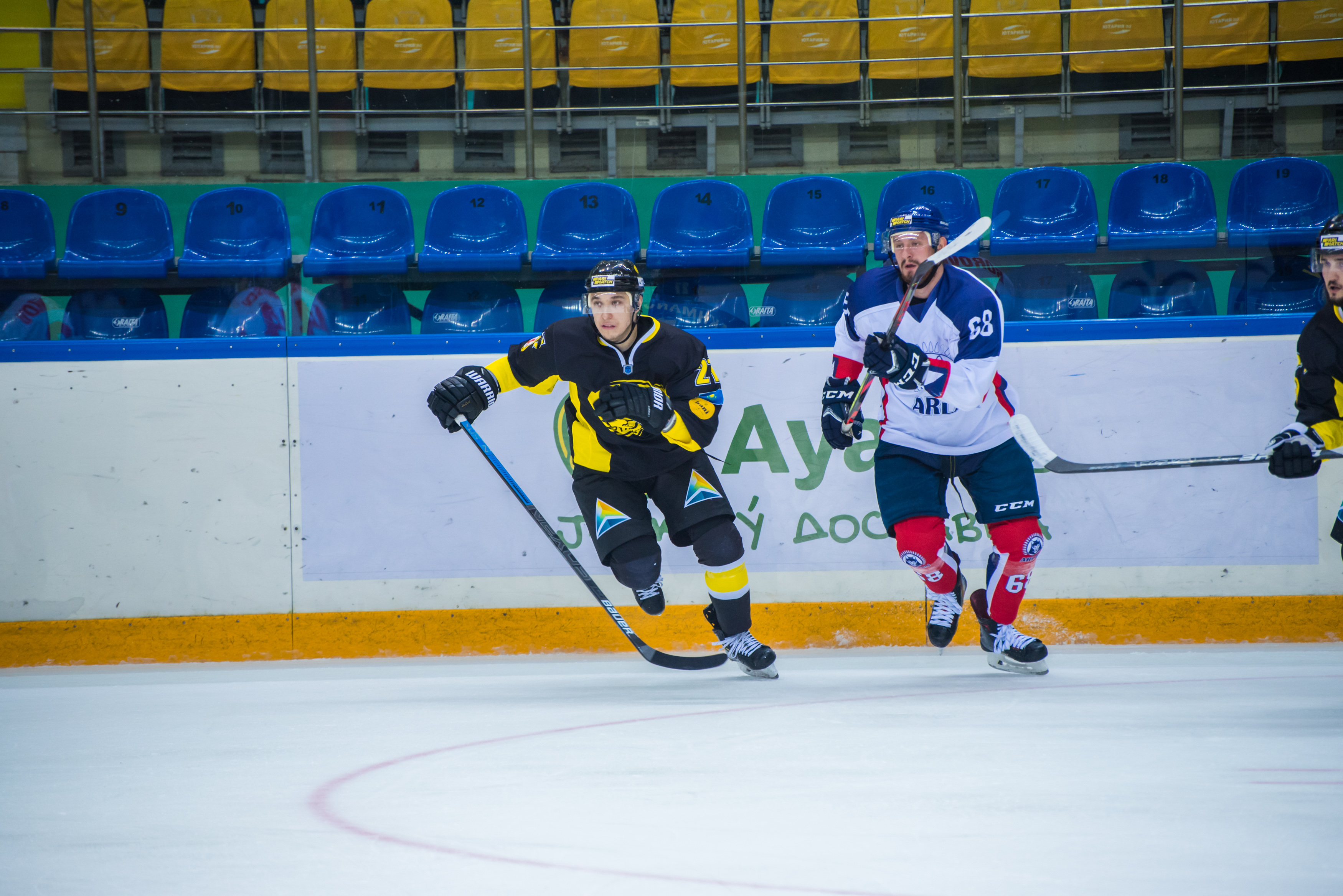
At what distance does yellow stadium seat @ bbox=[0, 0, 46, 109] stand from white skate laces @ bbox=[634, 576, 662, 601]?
9.95 feet

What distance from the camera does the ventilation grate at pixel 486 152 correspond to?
462 centimetres

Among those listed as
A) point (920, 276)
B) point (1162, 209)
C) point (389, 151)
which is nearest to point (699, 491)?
point (920, 276)

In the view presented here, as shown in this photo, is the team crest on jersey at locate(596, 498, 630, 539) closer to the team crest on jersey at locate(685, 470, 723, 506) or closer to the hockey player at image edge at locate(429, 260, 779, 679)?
the hockey player at image edge at locate(429, 260, 779, 679)

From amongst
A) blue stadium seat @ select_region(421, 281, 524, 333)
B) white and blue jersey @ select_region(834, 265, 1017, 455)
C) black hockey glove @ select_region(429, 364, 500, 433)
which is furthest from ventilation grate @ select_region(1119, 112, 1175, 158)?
black hockey glove @ select_region(429, 364, 500, 433)

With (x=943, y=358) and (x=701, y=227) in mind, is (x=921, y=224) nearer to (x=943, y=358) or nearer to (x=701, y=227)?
(x=943, y=358)

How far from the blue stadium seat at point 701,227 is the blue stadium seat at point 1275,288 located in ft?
5.84

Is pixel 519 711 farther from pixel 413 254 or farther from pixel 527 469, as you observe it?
pixel 413 254

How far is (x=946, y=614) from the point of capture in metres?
3.33

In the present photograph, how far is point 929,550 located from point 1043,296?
1340mm

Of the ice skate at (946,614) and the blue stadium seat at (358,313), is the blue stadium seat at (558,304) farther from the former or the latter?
the ice skate at (946,614)

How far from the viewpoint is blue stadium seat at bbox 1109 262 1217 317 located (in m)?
4.04

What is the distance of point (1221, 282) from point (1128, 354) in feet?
1.64

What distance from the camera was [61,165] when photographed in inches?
172

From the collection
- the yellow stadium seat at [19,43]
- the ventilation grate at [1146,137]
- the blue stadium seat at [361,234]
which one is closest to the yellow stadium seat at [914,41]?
the ventilation grate at [1146,137]
